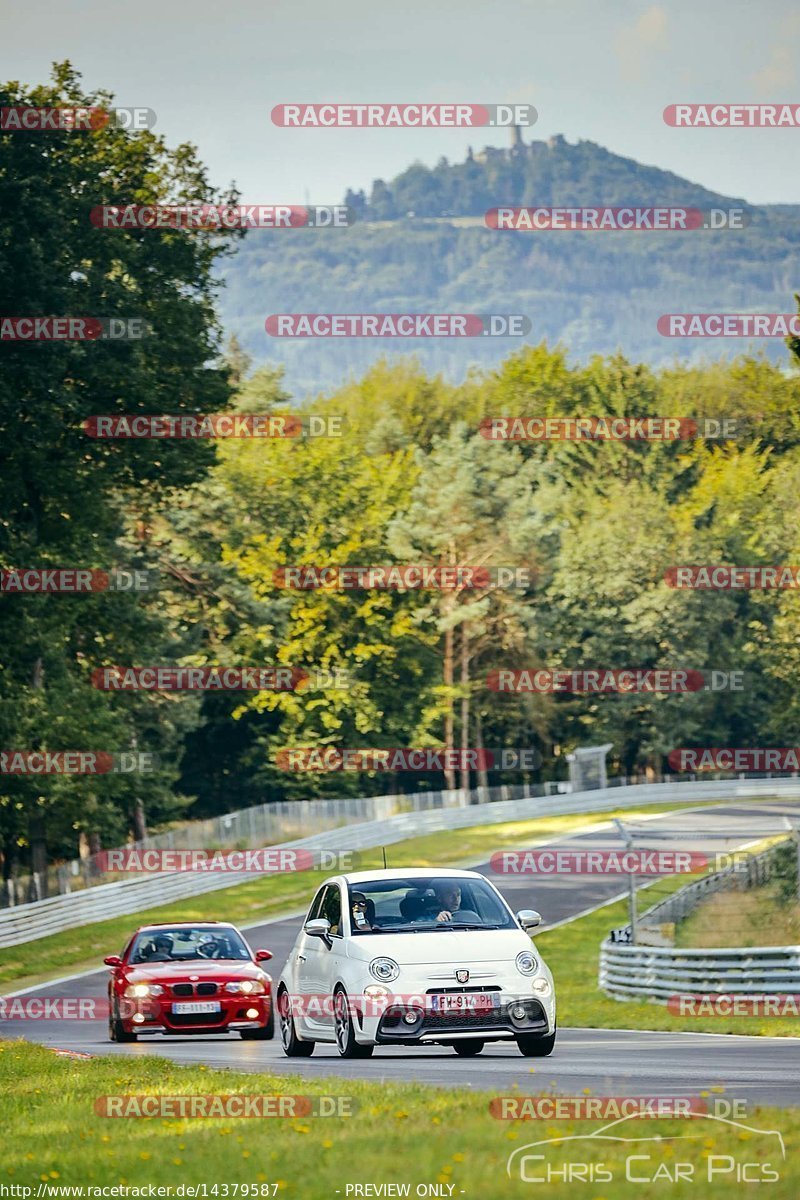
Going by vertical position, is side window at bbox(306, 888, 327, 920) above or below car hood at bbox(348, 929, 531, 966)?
above

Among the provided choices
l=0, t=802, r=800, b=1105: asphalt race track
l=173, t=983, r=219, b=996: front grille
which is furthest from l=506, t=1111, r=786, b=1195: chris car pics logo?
l=173, t=983, r=219, b=996: front grille

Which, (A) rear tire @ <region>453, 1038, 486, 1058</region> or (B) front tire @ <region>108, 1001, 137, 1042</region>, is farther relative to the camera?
(B) front tire @ <region>108, 1001, 137, 1042</region>

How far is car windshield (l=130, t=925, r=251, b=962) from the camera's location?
21.0 m

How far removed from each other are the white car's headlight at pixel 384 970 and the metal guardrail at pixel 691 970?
10773 mm

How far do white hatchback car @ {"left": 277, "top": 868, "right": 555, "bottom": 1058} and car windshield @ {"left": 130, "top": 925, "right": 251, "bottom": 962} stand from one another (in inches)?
170

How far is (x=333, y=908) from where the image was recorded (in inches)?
652

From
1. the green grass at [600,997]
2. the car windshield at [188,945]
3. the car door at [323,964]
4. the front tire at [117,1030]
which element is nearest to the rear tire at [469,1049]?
the car door at [323,964]

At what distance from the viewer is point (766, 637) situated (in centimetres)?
9269

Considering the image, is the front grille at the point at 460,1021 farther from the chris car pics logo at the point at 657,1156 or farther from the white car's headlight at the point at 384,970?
the chris car pics logo at the point at 657,1156

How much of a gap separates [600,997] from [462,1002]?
638 inches

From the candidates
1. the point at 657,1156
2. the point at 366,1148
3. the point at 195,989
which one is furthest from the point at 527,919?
the point at 657,1156

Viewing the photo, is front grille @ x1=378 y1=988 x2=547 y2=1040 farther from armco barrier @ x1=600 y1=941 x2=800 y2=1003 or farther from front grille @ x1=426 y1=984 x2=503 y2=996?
armco barrier @ x1=600 y1=941 x2=800 y2=1003

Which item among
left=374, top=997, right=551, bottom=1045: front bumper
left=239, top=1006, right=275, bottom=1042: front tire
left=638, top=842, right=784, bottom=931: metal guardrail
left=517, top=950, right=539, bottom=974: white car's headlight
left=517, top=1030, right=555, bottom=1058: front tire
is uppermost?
left=517, top=950, right=539, bottom=974: white car's headlight

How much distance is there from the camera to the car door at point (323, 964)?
16000 millimetres
